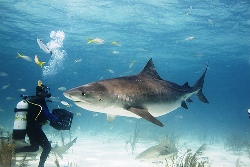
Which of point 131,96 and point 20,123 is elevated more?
point 131,96

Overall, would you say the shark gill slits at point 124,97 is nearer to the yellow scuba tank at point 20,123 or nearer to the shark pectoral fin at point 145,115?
the shark pectoral fin at point 145,115

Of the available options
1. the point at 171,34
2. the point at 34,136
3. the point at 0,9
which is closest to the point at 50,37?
the point at 0,9

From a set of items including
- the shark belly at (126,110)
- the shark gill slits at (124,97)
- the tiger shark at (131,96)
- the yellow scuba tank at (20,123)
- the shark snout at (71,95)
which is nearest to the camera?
the shark snout at (71,95)

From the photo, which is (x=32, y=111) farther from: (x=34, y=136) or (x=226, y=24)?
(x=226, y=24)

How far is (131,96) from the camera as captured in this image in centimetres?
464

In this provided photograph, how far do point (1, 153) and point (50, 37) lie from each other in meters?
30.9

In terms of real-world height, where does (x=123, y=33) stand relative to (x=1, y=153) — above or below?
above

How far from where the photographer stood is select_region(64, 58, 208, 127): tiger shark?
3869 mm

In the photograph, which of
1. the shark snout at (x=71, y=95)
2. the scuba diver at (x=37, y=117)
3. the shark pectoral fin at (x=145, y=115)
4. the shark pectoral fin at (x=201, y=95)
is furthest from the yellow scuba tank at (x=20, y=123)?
the shark pectoral fin at (x=201, y=95)

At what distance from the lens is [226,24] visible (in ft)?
83.7

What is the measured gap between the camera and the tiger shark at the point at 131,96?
387 cm

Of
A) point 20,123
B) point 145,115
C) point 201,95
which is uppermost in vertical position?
point 201,95

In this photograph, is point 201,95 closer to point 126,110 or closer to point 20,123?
point 126,110

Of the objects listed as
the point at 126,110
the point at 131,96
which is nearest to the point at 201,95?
the point at 131,96
